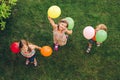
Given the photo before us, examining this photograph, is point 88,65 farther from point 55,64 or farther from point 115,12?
point 115,12

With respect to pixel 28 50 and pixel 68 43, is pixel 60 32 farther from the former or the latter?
pixel 28 50

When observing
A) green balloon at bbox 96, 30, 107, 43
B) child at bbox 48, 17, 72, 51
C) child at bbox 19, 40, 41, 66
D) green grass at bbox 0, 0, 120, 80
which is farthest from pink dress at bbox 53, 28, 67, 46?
green balloon at bbox 96, 30, 107, 43

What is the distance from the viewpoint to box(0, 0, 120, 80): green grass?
7.77 meters

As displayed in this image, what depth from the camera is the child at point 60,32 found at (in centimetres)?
731

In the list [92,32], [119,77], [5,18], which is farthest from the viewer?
[5,18]

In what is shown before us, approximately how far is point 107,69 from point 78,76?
0.81 m

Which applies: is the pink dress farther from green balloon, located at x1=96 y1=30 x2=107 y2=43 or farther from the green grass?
green balloon, located at x1=96 y1=30 x2=107 y2=43

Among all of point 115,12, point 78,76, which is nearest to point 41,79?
point 78,76

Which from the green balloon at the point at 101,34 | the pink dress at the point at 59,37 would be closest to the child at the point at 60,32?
the pink dress at the point at 59,37

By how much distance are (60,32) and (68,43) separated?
0.76 m

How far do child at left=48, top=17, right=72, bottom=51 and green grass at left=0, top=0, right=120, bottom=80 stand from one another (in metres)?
0.29

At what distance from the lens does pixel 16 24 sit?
8547mm

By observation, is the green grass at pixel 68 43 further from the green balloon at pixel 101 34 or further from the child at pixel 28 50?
the green balloon at pixel 101 34

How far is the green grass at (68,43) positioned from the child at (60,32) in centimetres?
29
